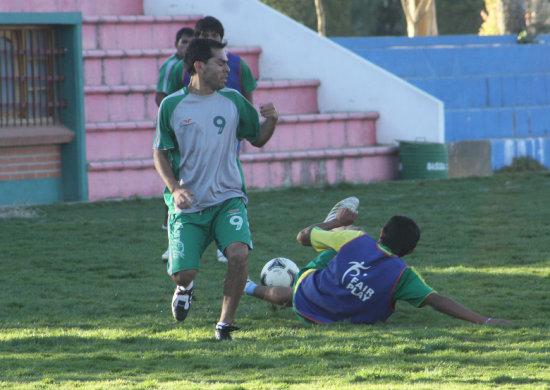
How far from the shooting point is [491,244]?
9625 millimetres

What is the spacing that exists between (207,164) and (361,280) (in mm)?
1161

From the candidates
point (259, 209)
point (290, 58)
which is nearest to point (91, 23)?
point (290, 58)

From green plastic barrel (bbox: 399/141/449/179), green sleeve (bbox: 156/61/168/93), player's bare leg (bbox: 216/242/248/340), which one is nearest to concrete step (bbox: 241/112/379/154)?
green plastic barrel (bbox: 399/141/449/179)

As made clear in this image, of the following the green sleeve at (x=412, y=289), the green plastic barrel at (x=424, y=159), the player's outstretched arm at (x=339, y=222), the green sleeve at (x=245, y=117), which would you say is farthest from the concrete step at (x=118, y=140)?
the green sleeve at (x=412, y=289)

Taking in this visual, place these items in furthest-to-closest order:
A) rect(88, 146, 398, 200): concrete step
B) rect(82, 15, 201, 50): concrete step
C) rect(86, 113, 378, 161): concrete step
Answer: rect(82, 15, 201, 50): concrete step, rect(86, 113, 378, 161): concrete step, rect(88, 146, 398, 200): concrete step

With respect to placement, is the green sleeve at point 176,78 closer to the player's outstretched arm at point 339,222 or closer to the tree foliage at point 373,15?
the player's outstretched arm at point 339,222

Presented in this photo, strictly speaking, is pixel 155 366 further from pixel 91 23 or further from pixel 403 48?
pixel 403 48

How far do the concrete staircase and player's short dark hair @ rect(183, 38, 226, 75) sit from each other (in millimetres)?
8025

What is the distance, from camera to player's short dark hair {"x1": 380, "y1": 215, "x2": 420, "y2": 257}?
6207 millimetres

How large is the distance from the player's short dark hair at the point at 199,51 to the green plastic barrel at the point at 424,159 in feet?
30.6

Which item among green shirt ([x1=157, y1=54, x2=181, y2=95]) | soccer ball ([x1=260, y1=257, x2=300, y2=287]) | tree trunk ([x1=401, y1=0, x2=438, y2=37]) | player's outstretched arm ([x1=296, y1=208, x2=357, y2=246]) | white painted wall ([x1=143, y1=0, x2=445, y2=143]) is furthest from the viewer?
tree trunk ([x1=401, y1=0, x2=438, y2=37])

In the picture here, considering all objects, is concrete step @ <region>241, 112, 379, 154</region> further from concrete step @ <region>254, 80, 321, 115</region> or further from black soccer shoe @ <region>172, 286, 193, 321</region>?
black soccer shoe @ <region>172, 286, 193, 321</region>

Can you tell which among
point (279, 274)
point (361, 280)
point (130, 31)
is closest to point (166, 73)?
point (279, 274)

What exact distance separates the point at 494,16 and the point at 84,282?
17737 mm
